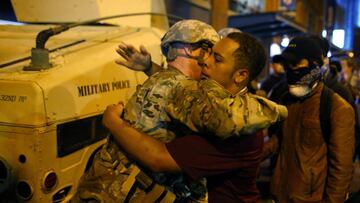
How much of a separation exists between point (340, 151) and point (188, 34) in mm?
1347

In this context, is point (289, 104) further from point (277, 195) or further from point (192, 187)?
point (192, 187)

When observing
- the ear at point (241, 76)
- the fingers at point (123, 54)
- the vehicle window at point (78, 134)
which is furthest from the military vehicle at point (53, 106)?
the ear at point (241, 76)

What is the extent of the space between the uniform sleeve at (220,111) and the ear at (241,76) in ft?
0.29

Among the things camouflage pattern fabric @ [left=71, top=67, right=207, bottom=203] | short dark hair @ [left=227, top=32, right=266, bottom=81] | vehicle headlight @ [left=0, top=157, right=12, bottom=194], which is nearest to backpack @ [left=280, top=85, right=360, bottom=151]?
short dark hair @ [left=227, top=32, right=266, bottom=81]

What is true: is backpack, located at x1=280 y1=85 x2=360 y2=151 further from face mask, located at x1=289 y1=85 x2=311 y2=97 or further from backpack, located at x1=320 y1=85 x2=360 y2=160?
face mask, located at x1=289 y1=85 x2=311 y2=97

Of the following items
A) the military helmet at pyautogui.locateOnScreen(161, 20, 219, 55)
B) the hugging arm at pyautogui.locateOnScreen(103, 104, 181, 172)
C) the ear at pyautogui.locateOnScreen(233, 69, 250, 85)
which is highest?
the military helmet at pyautogui.locateOnScreen(161, 20, 219, 55)

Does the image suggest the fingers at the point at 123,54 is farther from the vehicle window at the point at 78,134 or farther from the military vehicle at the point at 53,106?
the vehicle window at the point at 78,134

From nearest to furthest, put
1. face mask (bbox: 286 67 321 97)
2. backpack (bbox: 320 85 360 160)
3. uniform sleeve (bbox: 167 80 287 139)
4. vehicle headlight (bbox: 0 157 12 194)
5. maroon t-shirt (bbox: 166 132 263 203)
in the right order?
uniform sleeve (bbox: 167 80 287 139), maroon t-shirt (bbox: 166 132 263 203), vehicle headlight (bbox: 0 157 12 194), backpack (bbox: 320 85 360 160), face mask (bbox: 286 67 321 97)

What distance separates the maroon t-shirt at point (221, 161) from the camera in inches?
76.7

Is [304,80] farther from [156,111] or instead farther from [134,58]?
[156,111]

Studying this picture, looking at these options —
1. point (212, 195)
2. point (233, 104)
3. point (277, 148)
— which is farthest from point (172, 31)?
point (277, 148)

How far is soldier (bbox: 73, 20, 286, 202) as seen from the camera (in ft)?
7.02

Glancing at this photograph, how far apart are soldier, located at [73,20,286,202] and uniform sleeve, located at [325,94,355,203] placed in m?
1.10

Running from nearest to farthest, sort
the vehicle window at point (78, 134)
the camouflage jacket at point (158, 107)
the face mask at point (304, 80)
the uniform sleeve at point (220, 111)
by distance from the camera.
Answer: the uniform sleeve at point (220, 111) < the camouflage jacket at point (158, 107) < the vehicle window at point (78, 134) < the face mask at point (304, 80)
